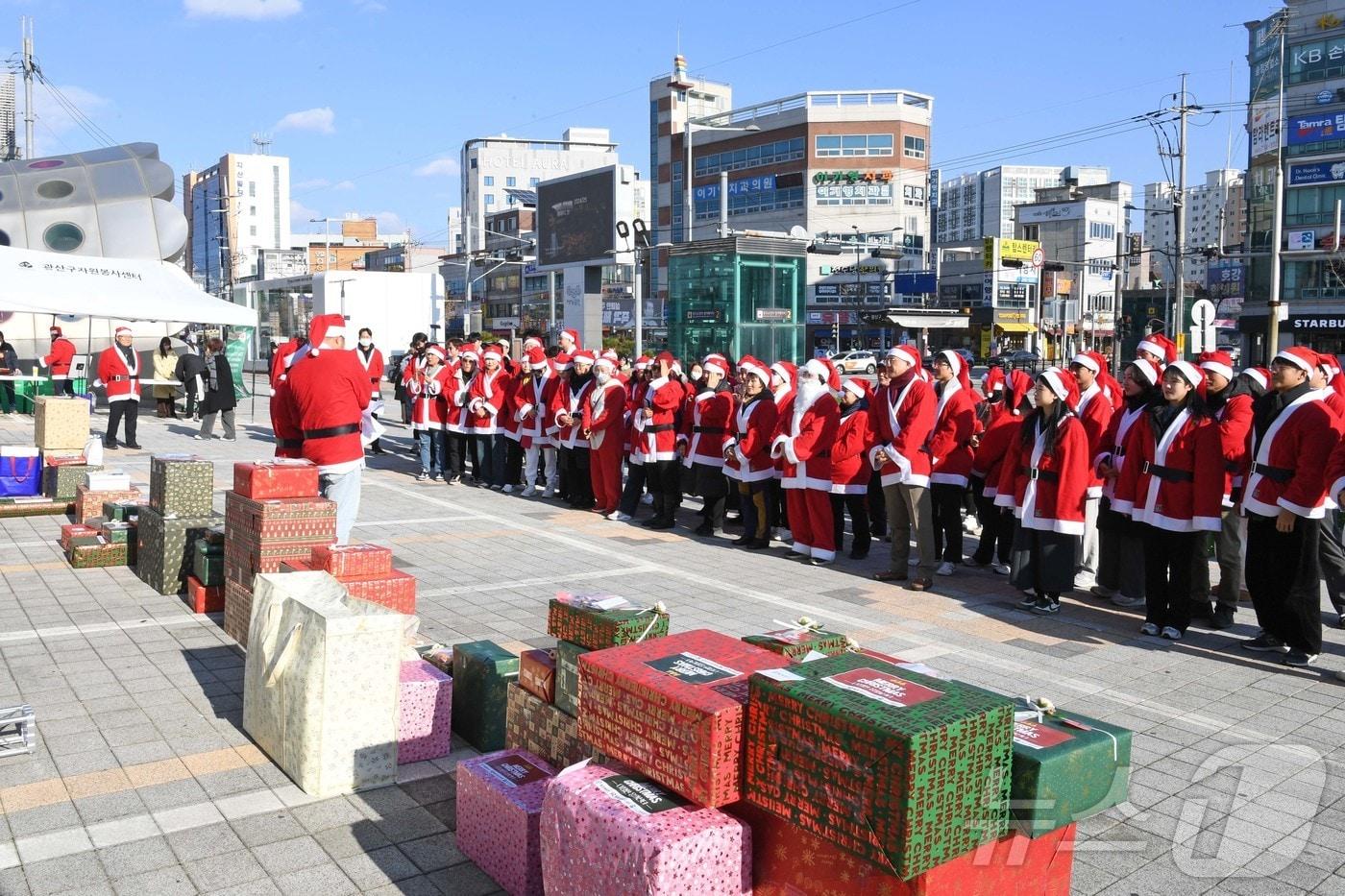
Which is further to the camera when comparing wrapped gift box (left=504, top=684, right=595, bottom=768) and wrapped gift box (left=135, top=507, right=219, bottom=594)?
wrapped gift box (left=135, top=507, right=219, bottom=594)

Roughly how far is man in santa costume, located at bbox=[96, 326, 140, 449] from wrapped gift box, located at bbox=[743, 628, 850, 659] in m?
15.4

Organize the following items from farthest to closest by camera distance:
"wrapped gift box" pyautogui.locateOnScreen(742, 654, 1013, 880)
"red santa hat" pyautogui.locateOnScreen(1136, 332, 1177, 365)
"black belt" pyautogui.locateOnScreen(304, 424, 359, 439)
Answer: "red santa hat" pyautogui.locateOnScreen(1136, 332, 1177, 365) < "black belt" pyautogui.locateOnScreen(304, 424, 359, 439) < "wrapped gift box" pyautogui.locateOnScreen(742, 654, 1013, 880)

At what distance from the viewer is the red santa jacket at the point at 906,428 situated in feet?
31.0

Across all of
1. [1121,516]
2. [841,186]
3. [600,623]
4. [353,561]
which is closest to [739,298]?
[1121,516]

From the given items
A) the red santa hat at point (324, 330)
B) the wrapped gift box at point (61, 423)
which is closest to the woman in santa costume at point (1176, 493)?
the red santa hat at point (324, 330)

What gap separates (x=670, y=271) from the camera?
953 inches

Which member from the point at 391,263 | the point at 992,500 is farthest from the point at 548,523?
the point at 391,263

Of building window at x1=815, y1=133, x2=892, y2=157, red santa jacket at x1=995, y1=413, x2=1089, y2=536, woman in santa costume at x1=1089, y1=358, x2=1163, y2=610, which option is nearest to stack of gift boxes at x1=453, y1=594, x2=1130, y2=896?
red santa jacket at x1=995, y1=413, x2=1089, y2=536

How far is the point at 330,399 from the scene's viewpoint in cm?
816

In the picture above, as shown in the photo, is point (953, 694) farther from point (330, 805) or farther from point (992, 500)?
point (992, 500)

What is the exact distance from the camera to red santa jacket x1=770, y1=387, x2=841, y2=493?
34.0 feet

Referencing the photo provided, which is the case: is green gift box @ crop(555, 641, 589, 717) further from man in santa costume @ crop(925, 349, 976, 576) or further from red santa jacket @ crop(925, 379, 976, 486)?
red santa jacket @ crop(925, 379, 976, 486)

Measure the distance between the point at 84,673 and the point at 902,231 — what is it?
82914mm

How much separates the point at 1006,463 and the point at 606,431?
512cm
